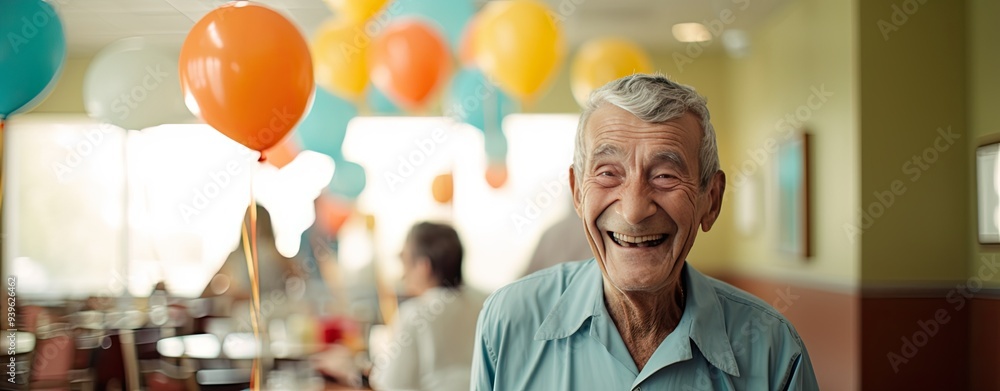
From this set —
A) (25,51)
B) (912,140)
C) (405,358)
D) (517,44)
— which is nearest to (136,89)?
(25,51)

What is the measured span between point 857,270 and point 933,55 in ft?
4.27

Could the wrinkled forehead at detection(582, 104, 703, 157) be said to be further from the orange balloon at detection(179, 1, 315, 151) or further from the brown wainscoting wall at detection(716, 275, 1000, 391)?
the brown wainscoting wall at detection(716, 275, 1000, 391)

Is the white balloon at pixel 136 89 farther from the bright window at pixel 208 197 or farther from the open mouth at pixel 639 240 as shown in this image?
the bright window at pixel 208 197

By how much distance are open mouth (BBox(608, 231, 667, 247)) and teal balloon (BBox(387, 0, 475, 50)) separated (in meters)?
3.11

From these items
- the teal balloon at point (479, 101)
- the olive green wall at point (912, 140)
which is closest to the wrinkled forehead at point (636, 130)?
the teal balloon at point (479, 101)

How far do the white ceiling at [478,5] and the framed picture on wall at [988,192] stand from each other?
2169mm

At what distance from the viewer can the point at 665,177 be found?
1.34 m

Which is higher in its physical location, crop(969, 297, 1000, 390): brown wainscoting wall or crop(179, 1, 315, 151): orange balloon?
crop(179, 1, 315, 151): orange balloon

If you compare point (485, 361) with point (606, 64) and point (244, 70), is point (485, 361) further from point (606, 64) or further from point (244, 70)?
point (606, 64)

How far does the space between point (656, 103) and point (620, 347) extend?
0.43 metres

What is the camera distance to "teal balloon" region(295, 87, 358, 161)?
4.49 meters

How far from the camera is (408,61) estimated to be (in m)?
3.87

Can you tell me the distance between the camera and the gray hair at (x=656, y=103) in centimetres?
134

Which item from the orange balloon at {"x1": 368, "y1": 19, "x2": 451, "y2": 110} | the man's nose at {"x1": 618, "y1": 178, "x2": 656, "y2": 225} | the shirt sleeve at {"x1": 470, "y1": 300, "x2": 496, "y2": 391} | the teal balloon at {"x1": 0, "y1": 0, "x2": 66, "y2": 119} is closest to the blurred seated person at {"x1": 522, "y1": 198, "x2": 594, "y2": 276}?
the orange balloon at {"x1": 368, "y1": 19, "x2": 451, "y2": 110}
